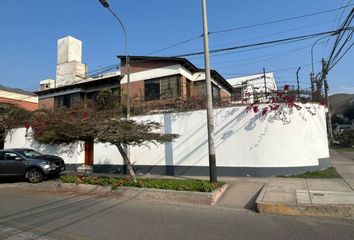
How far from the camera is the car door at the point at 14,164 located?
51.5ft

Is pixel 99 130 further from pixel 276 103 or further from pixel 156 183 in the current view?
pixel 276 103

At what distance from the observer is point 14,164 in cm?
1584

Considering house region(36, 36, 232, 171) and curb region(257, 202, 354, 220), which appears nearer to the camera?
curb region(257, 202, 354, 220)

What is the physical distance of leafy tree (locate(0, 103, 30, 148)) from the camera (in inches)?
899

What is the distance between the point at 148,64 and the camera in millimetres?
22453

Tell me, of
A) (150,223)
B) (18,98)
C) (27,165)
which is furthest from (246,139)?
(18,98)

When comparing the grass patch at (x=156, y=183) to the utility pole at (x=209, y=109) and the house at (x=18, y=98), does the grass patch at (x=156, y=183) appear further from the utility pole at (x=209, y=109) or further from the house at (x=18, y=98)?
the house at (x=18, y=98)

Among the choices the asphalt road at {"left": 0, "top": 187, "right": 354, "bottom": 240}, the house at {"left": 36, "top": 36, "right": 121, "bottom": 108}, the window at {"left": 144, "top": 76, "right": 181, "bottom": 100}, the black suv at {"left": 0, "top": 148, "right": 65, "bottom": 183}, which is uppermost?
the house at {"left": 36, "top": 36, "right": 121, "bottom": 108}

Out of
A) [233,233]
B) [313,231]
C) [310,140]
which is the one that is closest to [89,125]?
[233,233]

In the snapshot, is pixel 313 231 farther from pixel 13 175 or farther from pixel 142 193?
pixel 13 175

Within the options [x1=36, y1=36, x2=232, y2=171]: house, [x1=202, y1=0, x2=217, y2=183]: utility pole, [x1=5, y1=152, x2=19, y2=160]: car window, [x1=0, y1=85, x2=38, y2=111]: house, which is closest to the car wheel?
[x1=5, y1=152, x2=19, y2=160]: car window

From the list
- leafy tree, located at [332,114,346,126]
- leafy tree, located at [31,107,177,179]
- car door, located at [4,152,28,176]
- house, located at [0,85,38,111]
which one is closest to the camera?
leafy tree, located at [31,107,177,179]

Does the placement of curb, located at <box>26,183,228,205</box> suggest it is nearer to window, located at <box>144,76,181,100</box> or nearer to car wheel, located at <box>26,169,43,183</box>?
car wheel, located at <box>26,169,43,183</box>

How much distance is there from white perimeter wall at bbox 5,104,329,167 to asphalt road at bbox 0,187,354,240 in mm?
5192
